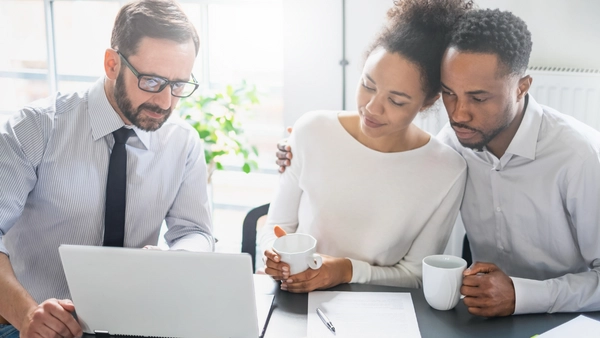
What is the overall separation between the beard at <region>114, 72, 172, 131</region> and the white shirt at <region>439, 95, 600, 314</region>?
0.84 m

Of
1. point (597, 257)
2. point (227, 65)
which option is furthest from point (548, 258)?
point (227, 65)

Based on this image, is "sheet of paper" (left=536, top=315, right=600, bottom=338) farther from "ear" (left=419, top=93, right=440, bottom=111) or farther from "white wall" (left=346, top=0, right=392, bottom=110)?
"white wall" (left=346, top=0, right=392, bottom=110)

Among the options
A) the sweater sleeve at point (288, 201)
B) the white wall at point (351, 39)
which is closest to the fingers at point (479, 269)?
the sweater sleeve at point (288, 201)

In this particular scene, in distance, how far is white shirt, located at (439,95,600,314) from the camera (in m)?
1.36

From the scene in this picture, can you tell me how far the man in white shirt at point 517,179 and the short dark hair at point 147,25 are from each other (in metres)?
0.68

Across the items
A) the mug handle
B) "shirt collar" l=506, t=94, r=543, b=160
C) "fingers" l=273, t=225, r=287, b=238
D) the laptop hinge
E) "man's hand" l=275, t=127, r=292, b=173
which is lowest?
the laptop hinge

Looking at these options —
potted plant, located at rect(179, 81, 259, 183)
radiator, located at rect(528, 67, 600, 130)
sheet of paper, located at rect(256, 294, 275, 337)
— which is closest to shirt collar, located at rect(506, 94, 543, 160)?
sheet of paper, located at rect(256, 294, 275, 337)

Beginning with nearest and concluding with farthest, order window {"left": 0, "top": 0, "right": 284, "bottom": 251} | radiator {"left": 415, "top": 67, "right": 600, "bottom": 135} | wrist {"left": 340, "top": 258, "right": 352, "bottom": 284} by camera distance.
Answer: wrist {"left": 340, "top": 258, "right": 352, "bottom": 284}, radiator {"left": 415, "top": 67, "right": 600, "bottom": 135}, window {"left": 0, "top": 0, "right": 284, "bottom": 251}

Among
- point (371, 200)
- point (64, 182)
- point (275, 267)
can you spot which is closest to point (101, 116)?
point (64, 182)

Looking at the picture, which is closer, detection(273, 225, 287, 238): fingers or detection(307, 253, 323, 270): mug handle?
detection(307, 253, 323, 270): mug handle

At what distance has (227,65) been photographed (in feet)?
9.98

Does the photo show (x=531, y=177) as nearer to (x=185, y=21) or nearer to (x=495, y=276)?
(x=495, y=276)

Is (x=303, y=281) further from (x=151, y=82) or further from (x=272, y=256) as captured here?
(x=151, y=82)

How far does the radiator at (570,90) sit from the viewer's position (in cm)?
218
